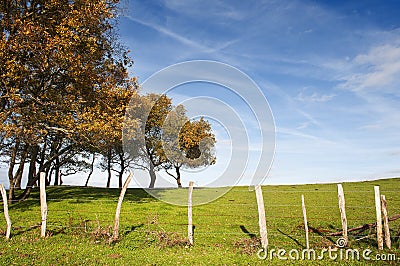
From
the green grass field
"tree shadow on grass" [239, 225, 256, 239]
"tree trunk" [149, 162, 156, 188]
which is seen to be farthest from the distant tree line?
"tree trunk" [149, 162, 156, 188]

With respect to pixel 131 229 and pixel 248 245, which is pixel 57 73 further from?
pixel 248 245

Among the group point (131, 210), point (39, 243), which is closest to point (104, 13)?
point (131, 210)

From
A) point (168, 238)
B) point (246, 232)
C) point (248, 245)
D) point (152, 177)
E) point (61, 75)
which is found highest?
point (61, 75)

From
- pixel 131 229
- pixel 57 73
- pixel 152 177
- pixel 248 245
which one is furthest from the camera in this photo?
pixel 152 177

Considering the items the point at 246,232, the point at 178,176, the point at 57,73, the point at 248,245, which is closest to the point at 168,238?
the point at 248,245

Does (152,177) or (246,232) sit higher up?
(152,177)

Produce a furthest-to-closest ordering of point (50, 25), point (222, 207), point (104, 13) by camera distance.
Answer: point (222, 207), point (104, 13), point (50, 25)

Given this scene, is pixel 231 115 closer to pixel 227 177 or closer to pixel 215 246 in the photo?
pixel 227 177

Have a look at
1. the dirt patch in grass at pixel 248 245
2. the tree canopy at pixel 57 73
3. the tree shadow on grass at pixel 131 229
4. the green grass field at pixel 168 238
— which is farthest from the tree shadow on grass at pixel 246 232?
the tree canopy at pixel 57 73

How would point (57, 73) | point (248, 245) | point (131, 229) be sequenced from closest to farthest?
point (248, 245)
point (131, 229)
point (57, 73)

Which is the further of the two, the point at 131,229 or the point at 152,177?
the point at 152,177

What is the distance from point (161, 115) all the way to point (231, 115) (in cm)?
2023

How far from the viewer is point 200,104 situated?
1241 inches

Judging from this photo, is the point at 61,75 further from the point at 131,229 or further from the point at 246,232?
the point at 246,232
